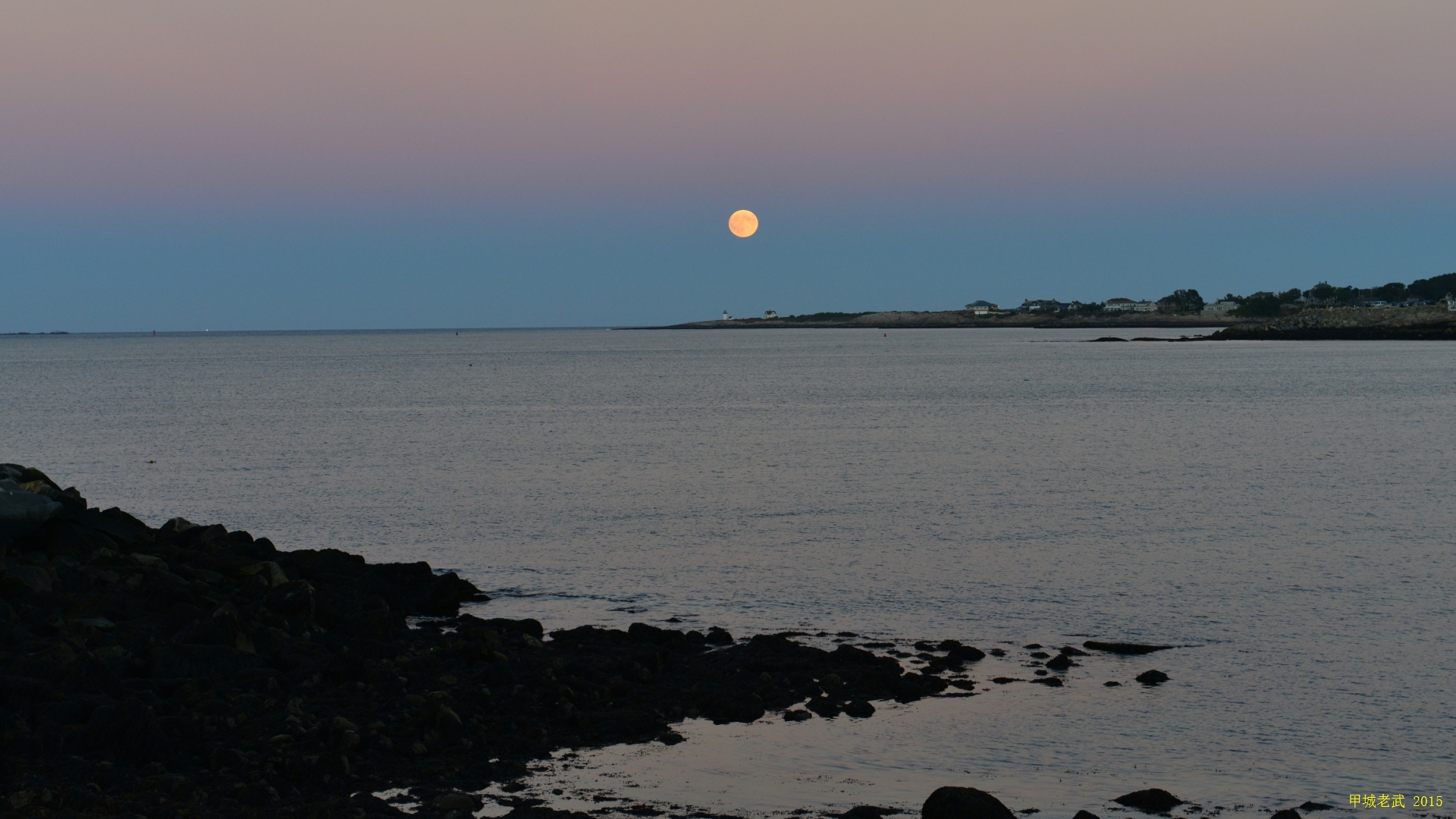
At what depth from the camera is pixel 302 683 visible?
42.3 feet

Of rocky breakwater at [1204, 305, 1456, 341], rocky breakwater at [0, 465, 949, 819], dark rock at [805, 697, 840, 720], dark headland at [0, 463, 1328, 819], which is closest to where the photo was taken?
dark headland at [0, 463, 1328, 819]

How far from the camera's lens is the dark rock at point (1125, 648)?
50.0ft

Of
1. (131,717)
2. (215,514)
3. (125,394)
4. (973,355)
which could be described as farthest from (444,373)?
(131,717)

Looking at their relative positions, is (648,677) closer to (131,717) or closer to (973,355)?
(131,717)

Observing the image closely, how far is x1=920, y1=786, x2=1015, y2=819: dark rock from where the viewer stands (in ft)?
30.7

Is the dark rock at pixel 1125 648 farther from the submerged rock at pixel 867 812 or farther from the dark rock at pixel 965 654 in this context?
the submerged rock at pixel 867 812

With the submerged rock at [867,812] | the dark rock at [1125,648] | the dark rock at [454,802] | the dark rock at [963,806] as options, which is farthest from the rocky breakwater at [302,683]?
the dark rock at [963,806]

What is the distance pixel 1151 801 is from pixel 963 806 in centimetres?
194

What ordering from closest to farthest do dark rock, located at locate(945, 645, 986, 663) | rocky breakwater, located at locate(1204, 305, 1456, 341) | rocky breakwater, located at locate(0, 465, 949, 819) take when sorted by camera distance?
1. rocky breakwater, located at locate(0, 465, 949, 819)
2. dark rock, located at locate(945, 645, 986, 663)
3. rocky breakwater, located at locate(1204, 305, 1456, 341)

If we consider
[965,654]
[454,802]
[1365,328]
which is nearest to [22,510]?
[454,802]

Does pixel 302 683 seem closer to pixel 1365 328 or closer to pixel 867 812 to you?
pixel 867 812

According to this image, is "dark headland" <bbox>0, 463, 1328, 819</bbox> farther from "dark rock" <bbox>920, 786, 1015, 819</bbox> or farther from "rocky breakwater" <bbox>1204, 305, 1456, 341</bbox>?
"rocky breakwater" <bbox>1204, 305, 1456, 341</bbox>

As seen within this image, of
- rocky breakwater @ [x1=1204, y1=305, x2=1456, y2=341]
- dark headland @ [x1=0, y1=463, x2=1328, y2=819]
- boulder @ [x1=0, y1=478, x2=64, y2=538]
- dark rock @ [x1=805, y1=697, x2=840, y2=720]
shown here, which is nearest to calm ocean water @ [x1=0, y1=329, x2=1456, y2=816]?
dark rock @ [x1=805, y1=697, x2=840, y2=720]

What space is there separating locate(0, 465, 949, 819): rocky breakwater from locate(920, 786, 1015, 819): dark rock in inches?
127
